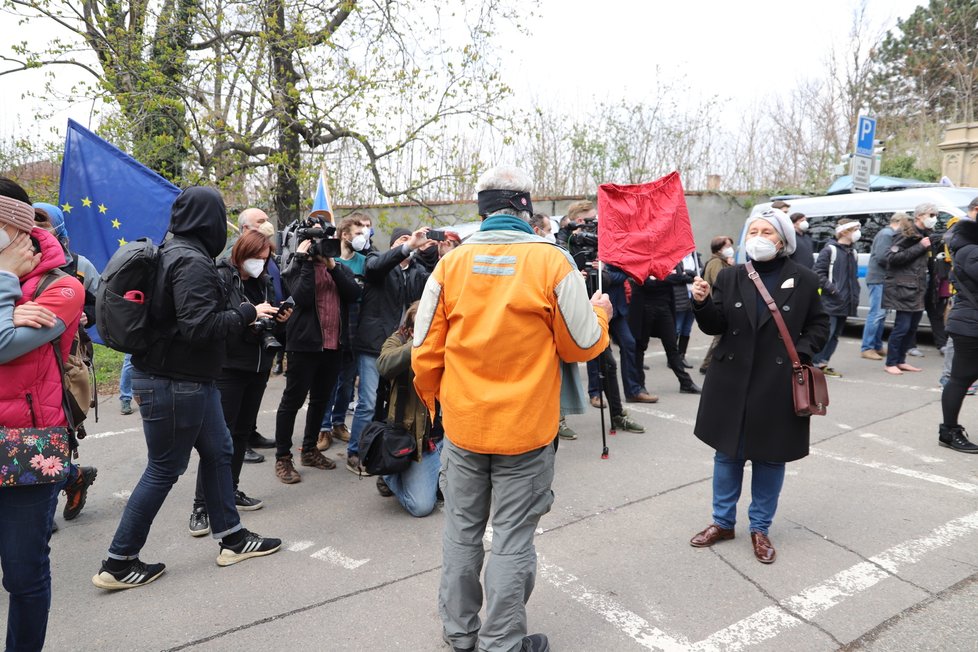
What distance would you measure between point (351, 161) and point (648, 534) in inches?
336

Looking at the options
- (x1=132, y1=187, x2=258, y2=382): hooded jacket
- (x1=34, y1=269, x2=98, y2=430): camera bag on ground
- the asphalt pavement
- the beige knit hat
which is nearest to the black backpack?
(x1=132, y1=187, x2=258, y2=382): hooded jacket

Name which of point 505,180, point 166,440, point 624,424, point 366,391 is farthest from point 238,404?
point 624,424

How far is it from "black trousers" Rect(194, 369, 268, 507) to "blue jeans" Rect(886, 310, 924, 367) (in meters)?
7.75

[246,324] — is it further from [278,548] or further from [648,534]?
[648,534]

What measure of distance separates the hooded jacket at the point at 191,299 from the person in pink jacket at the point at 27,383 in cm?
60

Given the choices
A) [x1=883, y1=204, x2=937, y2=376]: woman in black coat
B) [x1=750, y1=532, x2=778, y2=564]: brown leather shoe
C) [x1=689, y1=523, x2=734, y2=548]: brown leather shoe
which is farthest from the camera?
[x1=883, y1=204, x2=937, y2=376]: woman in black coat

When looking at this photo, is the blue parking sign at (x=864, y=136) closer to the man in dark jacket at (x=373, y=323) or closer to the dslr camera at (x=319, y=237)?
the man in dark jacket at (x=373, y=323)

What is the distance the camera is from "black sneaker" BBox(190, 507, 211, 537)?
157 inches

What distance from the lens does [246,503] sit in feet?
14.5

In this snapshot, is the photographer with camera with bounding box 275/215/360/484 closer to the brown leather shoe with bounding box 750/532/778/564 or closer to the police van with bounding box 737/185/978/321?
the brown leather shoe with bounding box 750/532/778/564

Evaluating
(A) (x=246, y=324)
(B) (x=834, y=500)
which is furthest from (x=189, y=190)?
(B) (x=834, y=500)

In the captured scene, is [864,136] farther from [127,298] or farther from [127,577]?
[127,577]

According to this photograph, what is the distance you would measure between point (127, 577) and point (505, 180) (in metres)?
2.70

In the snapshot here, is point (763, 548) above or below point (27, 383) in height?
below
